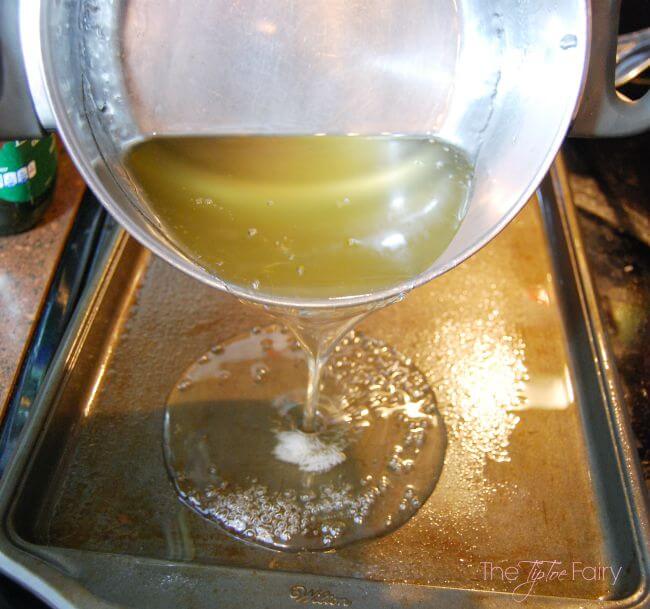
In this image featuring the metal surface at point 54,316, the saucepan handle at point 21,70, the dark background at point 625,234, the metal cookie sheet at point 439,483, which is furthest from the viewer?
the dark background at point 625,234

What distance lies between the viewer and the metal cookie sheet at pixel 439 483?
0.74 m

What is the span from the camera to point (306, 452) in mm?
937

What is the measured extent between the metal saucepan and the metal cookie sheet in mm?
333

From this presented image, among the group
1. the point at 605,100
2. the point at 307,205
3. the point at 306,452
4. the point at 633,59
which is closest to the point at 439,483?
the point at 306,452

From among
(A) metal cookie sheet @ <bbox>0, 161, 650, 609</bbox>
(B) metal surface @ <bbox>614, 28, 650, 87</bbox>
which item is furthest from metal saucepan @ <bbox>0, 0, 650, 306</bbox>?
(A) metal cookie sheet @ <bbox>0, 161, 650, 609</bbox>

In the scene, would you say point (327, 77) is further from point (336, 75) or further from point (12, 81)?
point (12, 81)

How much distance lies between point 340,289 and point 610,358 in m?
0.45

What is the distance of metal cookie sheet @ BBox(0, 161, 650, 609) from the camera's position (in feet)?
2.44

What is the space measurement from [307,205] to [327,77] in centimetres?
15

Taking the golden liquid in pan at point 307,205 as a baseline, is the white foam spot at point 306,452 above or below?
below

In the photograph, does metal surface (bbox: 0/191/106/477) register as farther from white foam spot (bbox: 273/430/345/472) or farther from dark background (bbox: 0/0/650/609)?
dark background (bbox: 0/0/650/609)

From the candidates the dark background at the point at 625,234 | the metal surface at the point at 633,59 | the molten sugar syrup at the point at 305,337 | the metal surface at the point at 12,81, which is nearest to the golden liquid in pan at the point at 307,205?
the molten sugar syrup at the point at 305,337

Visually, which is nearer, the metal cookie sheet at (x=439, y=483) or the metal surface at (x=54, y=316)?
the metal cookie sheet at (x=439, y=483)

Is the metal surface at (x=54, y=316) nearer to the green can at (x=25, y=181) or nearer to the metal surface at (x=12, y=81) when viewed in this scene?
the green can at (x=25, y=181)
